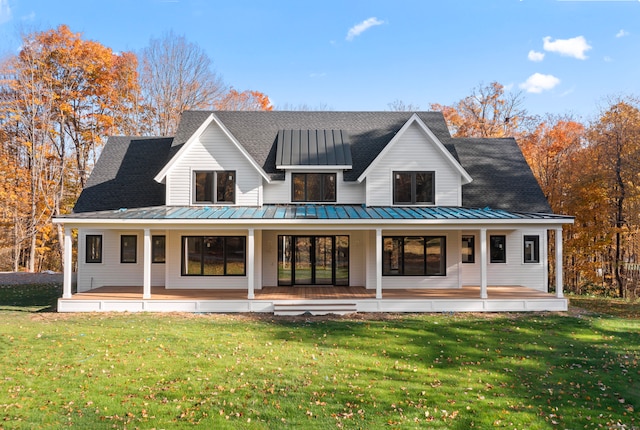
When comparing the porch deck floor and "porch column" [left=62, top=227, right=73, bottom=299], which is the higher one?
"porch column" [left=62, top=227, right=73, bottom=299]

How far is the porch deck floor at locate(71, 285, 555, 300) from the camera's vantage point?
610 inches

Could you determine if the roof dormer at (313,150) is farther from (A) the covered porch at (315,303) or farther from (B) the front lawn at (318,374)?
(B) the front lawn at (318,374)

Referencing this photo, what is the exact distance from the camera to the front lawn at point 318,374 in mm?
6625

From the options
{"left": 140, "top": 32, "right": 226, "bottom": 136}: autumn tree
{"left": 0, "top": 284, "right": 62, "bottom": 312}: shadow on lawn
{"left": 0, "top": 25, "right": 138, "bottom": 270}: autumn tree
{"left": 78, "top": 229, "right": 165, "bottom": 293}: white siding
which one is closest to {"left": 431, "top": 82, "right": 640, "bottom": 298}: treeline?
{"left": 78, "top": 229, "right": 165, "bottom": 293}: white siding

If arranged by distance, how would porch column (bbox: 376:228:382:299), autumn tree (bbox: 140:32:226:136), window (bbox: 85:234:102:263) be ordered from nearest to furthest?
porch column (bbox: 376:228:382:299) → window (bbox: 85:234:102:263) → autumn tree (bbox: 140:32:226:136)

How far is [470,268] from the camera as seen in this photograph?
18.7 metres

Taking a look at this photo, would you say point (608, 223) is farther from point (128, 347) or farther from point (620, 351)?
point (128, 347)

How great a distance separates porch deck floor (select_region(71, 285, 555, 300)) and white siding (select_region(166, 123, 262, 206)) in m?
3.75

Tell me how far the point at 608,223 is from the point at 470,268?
905cm

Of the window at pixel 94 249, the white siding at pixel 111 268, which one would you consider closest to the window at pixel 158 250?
the white siding at pixel 111 268

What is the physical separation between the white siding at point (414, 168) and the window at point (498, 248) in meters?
2.56

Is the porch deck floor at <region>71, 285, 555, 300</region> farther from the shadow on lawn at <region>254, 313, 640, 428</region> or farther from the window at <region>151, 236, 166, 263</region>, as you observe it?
the shadow on lawn at <region>254, 313, 640, 428</region>

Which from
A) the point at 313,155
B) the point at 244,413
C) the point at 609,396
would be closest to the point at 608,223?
the point at 313,155

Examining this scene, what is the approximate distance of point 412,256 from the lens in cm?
1802
